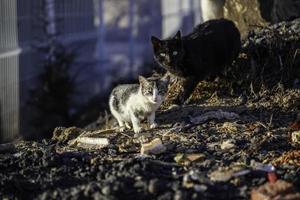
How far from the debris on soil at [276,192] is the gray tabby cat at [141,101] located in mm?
2325

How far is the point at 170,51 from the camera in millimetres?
7898

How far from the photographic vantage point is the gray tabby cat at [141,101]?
6848 millimetres

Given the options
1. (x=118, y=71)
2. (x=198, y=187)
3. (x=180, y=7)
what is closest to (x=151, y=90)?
(x=198, y=187)

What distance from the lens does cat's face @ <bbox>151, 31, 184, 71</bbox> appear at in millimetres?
7902

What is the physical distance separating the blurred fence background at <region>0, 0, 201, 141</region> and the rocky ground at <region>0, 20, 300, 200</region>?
604 cm

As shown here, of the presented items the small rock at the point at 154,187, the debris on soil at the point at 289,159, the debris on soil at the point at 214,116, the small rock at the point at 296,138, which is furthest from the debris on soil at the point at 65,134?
the small rock at the point at 154,187

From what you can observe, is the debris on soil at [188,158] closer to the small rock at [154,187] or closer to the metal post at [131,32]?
the small rock at [154,187]

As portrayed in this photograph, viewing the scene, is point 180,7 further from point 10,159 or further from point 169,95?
point 10,159

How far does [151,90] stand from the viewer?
6.83 meters

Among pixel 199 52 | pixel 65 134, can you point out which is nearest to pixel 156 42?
pixel 199 52

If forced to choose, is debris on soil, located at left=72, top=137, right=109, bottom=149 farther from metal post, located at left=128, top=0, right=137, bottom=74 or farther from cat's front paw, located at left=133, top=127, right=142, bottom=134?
metal post, located at left=128, top=0, right=137, bottom=74

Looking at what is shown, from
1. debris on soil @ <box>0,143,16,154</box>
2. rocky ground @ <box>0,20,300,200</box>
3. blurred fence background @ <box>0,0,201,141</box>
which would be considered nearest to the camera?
rocky ground @ <box>0,20,300,200</box>

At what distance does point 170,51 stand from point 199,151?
2281 millimetres

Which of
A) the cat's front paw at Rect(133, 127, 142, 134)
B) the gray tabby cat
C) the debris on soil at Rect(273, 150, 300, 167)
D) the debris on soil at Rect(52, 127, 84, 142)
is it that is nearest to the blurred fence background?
the debris on soil at Rect(52, 127, 84, 142)
